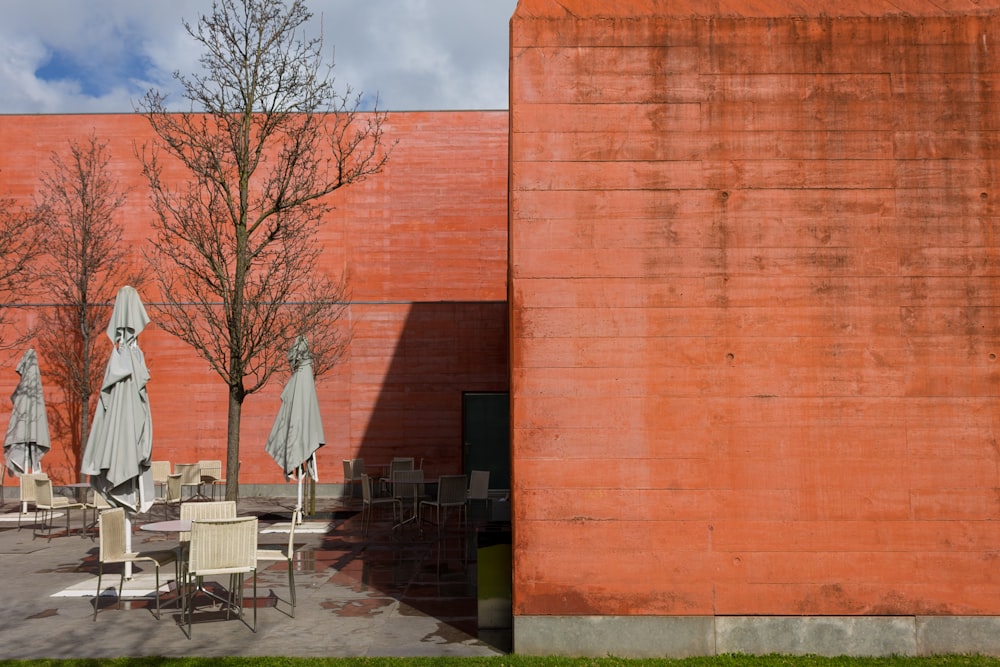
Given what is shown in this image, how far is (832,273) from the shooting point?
6488 millimetres

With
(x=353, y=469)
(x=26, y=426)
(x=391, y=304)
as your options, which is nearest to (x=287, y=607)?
(x=353, y=469)

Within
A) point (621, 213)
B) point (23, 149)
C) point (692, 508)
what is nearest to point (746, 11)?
point (621, 213)

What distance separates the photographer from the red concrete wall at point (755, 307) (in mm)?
6250

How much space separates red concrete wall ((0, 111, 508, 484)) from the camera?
1919 centimetres

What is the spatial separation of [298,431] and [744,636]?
761 cm

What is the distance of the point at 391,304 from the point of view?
1952cm

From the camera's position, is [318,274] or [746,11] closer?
[746,11]

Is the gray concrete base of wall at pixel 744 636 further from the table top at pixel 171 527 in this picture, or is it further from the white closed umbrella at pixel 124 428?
the white closed umbrella at pixel 124 428

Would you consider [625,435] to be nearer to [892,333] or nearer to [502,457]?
[892,333]

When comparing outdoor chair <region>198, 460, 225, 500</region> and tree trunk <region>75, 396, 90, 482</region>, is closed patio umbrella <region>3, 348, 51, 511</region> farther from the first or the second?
outdoor chair <region>198, 460, 225, 500</region>

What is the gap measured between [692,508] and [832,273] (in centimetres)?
213

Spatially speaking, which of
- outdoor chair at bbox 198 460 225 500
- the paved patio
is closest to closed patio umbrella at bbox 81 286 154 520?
the paved patio

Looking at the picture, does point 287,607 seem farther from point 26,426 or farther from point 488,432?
point 488,432

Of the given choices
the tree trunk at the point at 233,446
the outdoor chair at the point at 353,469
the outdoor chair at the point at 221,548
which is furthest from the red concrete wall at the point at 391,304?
the outdoor chair at the point at 221,548
